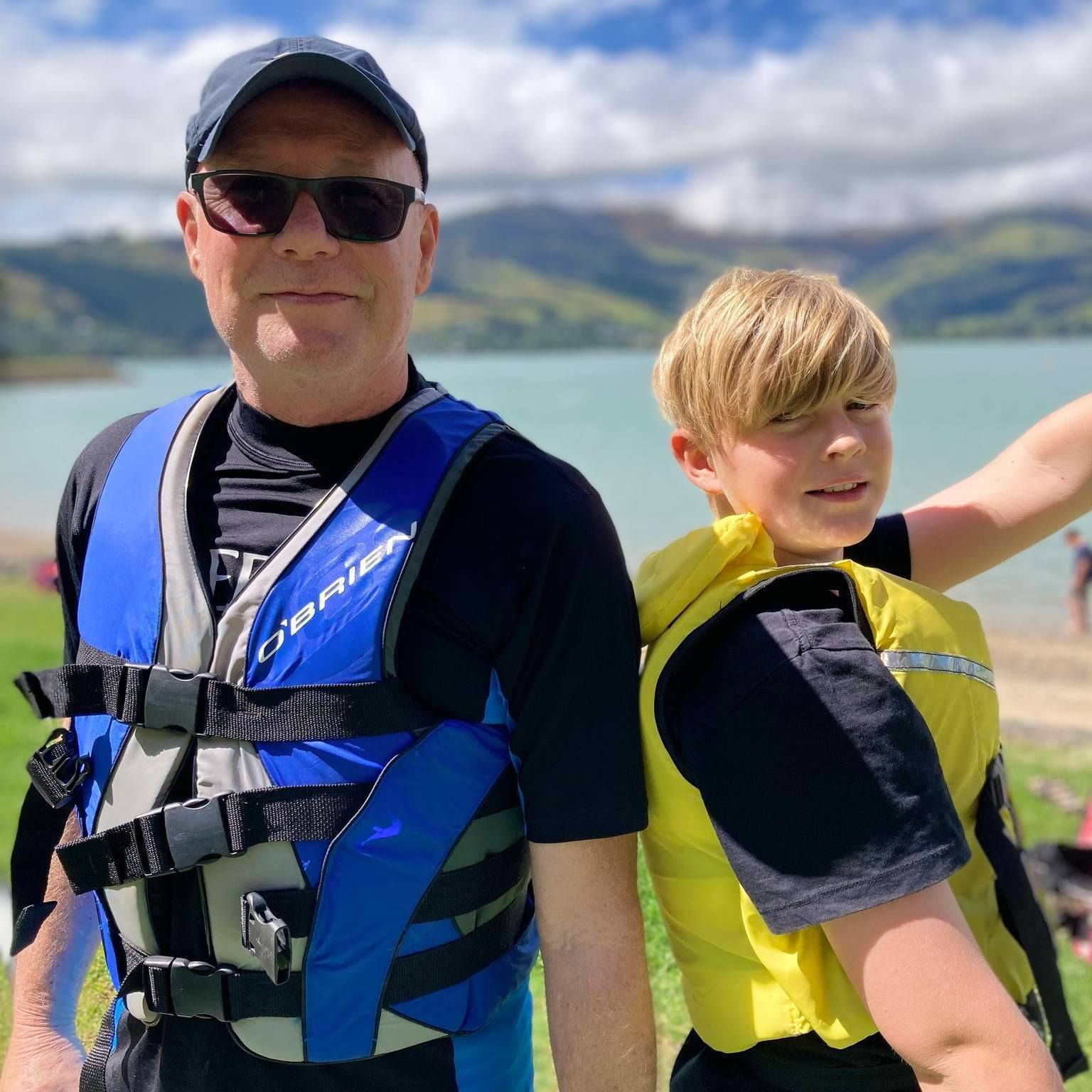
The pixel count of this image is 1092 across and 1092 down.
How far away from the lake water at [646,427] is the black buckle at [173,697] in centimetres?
59

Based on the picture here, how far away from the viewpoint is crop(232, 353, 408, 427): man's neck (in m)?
1.97

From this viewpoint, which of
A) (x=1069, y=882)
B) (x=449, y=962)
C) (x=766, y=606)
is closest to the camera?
(x=766, y=606)

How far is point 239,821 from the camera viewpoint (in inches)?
70.8

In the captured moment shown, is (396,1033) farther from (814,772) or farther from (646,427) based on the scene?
(646,427)

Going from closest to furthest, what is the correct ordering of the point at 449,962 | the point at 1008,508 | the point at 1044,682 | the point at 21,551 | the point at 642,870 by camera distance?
1. the point at 449,962
2. the point at 1008,508
3. the point at 642,870
4. the point at 1044,682
5. the point at 21,551

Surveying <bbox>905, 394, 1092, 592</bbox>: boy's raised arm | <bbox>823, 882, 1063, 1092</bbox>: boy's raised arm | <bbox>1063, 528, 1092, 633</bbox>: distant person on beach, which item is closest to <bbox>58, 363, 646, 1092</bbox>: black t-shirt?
<bbox>823, 882, 1063, 1092</bbox>: boy's raised arm

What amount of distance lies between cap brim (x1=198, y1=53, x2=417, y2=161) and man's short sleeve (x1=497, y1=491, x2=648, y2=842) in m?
0.84

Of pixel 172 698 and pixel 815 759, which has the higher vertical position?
pixel 172 698

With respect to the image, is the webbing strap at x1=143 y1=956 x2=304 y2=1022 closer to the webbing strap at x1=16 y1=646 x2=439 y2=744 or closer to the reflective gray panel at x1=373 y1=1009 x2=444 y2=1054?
the reflective gray panel at x1=373 y1=1009 x2=444 y2=1054

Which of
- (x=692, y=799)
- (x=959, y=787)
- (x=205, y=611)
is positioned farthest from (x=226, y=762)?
(x=959, y=787)

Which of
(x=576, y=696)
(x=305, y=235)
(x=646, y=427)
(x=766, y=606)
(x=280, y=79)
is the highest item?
(x=646, y=427)

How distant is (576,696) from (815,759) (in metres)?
0.40

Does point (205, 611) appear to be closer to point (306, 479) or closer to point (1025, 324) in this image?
point (306, 479)

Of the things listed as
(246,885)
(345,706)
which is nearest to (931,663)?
(345,706)
